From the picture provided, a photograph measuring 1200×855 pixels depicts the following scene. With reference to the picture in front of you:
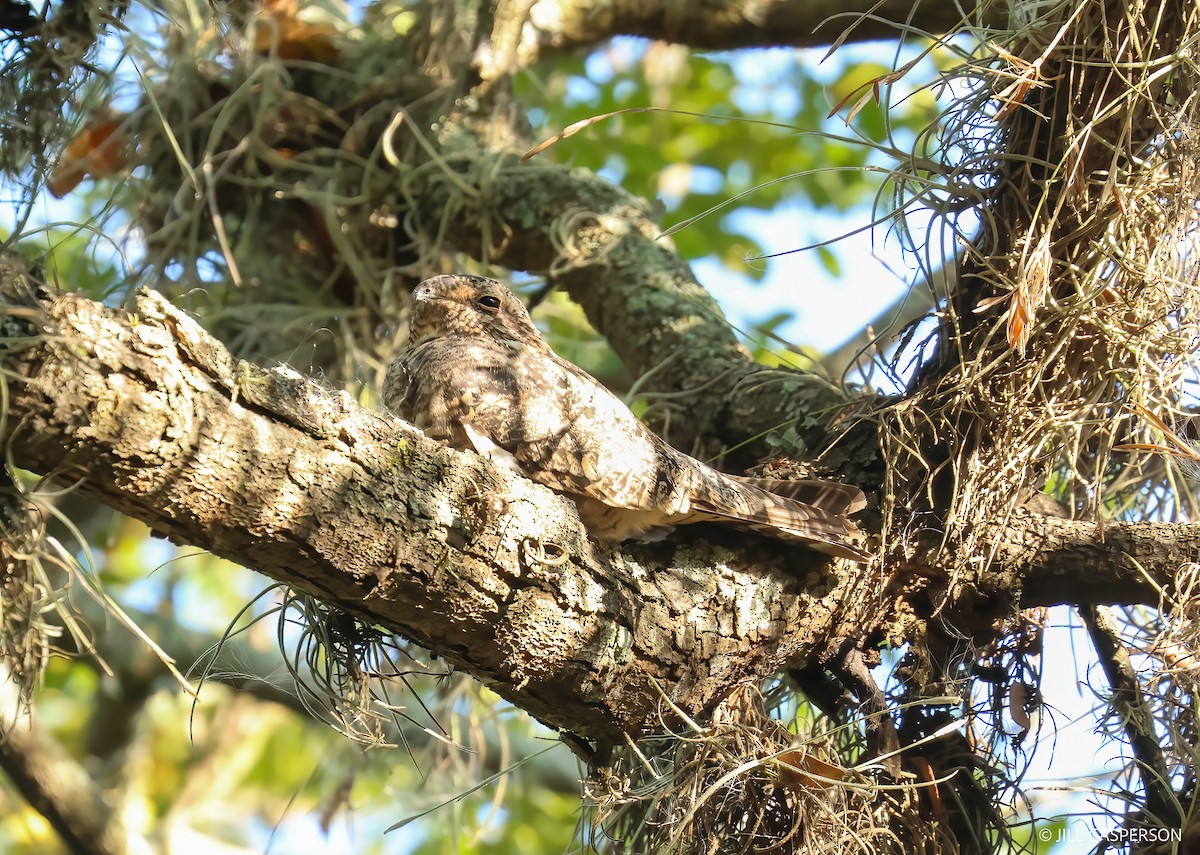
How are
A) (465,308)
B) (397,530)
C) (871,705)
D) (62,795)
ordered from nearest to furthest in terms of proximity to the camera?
1. (397,530)
2. (871,705)
3. (465,308)
4. (62,795)

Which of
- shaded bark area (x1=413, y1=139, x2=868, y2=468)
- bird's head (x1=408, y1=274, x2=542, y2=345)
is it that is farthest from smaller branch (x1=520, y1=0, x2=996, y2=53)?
bird's head (x1=408, y1=274, x2=542, y2=345)

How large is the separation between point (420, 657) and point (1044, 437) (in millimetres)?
1992

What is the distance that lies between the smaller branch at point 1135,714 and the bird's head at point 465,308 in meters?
1.70

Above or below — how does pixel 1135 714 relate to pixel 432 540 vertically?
above

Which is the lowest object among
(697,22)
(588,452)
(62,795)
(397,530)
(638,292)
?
(62,795)

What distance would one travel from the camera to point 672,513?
7.88 ft

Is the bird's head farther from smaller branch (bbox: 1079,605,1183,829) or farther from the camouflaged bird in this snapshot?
smaller branch (bbox: 1079,605,1183,829)

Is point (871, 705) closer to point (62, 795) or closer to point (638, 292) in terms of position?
point (638, 292)

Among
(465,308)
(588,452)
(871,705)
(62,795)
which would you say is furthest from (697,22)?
(62,795)

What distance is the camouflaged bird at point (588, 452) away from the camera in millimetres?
2389

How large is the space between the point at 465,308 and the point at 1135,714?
6.69 feet

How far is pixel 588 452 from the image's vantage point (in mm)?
2496

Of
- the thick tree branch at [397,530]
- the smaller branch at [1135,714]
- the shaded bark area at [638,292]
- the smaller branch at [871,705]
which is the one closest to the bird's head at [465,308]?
the shaded bark area at [638,292]

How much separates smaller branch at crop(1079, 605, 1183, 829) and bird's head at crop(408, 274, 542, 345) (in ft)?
5.58
